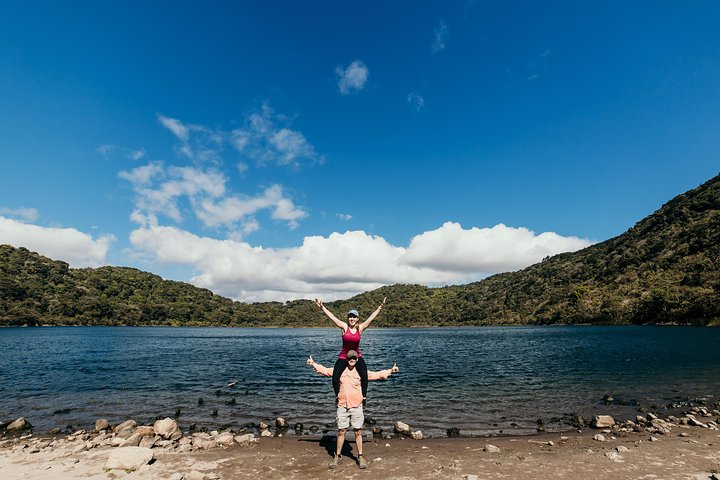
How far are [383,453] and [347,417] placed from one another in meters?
3.55

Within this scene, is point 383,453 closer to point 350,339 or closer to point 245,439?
point 350,339

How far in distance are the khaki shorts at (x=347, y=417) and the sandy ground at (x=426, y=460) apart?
147 centimetres

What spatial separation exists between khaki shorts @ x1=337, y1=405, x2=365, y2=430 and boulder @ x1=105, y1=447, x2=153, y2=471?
6.69 m

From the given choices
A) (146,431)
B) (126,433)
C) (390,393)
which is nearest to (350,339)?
(146,431)

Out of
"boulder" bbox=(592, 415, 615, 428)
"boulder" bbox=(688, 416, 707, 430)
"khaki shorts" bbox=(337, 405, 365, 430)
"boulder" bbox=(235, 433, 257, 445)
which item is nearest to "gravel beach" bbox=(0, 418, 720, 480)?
"boulder" bbox=(235, 433, 257, 445)

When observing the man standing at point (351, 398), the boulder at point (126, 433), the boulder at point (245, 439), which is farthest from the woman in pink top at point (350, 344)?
the boulder at point (126, 433)

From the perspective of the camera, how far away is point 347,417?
1257 cm

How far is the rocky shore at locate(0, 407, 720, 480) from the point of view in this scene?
11766 millimetres

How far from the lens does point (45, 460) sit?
13.2m

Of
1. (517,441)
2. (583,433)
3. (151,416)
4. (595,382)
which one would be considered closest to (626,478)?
(517,441)

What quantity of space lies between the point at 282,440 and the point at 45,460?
8.85m

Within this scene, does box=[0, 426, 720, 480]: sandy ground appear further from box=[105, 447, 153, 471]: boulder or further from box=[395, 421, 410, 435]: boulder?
box=[395, 421, 410, 435]: boulder

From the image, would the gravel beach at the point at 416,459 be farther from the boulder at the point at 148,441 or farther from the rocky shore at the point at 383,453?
the boulder at the point at 148,441

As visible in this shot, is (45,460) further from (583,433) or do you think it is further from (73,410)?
(583,433)
